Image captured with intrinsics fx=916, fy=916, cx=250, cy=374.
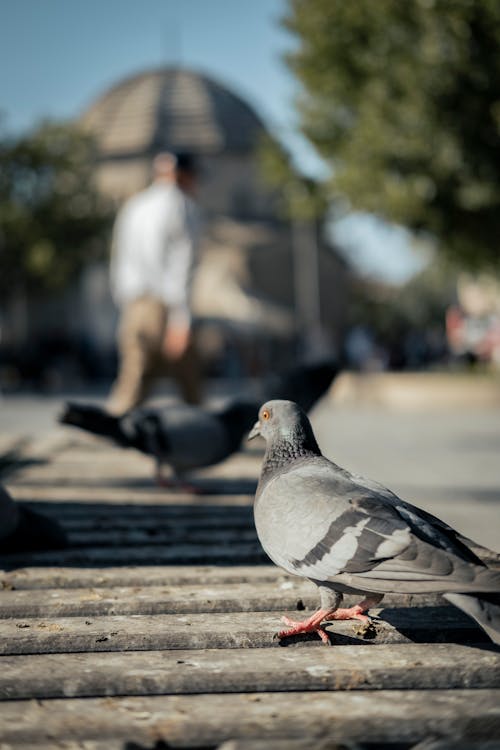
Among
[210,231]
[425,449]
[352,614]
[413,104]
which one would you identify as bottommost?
[425,449]

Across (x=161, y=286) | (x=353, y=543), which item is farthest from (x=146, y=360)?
(x=353, y=543)

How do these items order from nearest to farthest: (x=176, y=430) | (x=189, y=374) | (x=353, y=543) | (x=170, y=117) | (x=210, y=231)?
1. (x=353, y=543)
2. (x=176, y=430)
3. (x=189, y=374)
4. (x=210, y=231)
5. (x=170, y=117)

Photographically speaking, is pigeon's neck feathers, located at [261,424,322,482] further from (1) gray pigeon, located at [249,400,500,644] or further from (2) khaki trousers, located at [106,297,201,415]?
(2) khaki trousers, located at [106,297,201,415]

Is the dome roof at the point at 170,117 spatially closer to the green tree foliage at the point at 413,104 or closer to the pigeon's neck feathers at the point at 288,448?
the green tree foliage at the point at 413,104

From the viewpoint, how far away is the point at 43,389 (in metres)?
28.9

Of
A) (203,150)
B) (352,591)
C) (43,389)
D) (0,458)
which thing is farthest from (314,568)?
(203,150)

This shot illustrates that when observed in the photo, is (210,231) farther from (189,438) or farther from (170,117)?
(189,438)

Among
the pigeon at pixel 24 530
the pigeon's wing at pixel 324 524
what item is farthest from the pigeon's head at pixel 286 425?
the pigeon at pixel 24 530

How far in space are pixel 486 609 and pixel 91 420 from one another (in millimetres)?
3521

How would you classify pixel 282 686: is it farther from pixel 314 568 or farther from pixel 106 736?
pixel 106 736

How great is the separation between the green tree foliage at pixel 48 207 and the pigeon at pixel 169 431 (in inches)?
1443

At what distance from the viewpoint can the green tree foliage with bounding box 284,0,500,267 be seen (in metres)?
13.1

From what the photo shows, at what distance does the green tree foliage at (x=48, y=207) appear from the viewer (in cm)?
4069

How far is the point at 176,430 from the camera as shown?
5.28m
